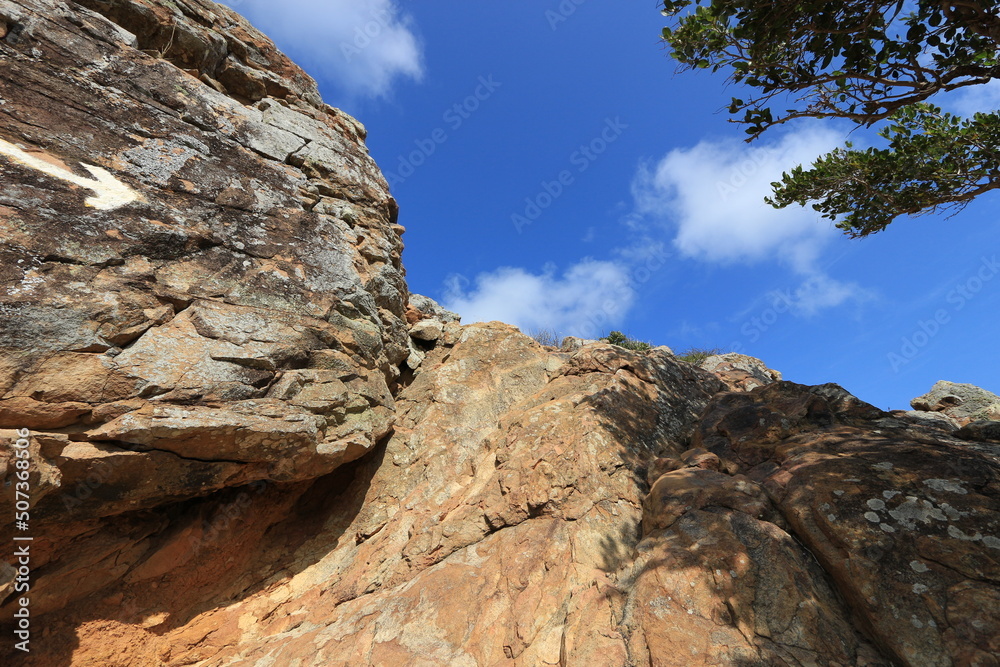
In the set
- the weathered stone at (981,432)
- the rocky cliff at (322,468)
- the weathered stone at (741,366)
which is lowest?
the rocky cliff at (322,468)

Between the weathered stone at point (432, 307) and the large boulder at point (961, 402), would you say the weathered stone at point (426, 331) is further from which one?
the large boulder at point (961, 402)

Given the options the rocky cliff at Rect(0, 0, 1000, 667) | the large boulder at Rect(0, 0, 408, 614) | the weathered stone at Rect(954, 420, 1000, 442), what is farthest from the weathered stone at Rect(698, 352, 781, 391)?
the large boulder at Rect(0, 0, 408, 614)

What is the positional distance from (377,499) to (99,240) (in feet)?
20.3

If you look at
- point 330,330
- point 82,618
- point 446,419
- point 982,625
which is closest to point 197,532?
point 82,618

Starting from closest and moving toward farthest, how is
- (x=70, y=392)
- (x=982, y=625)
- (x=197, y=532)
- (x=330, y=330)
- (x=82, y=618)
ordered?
(x=982, y=625) < (x=70, y=392) < (x=82, y=618) < (x=197, y=532) < (x=330, y=330)

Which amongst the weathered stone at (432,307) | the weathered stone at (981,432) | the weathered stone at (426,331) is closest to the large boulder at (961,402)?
the weathered stone at (981,432)

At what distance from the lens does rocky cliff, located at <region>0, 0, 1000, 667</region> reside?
506cm

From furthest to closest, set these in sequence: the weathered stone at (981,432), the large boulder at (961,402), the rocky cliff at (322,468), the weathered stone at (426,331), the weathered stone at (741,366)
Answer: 1. the weathered stone at (741,366)
2. the weathered stone at (426,331)
3. the large boulder at (961,402)
4. the weathered stone at (981,432)
5. the rocky cliff at (322,468)

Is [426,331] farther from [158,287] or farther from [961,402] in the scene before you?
[961,402]

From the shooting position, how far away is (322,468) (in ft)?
26.1

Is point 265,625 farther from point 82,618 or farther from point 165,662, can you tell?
point 82,618

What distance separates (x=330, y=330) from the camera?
8523 millimetres

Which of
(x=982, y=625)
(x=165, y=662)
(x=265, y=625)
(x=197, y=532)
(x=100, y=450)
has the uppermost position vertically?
(x=982, y=625)

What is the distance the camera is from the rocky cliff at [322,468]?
5.06 meters
